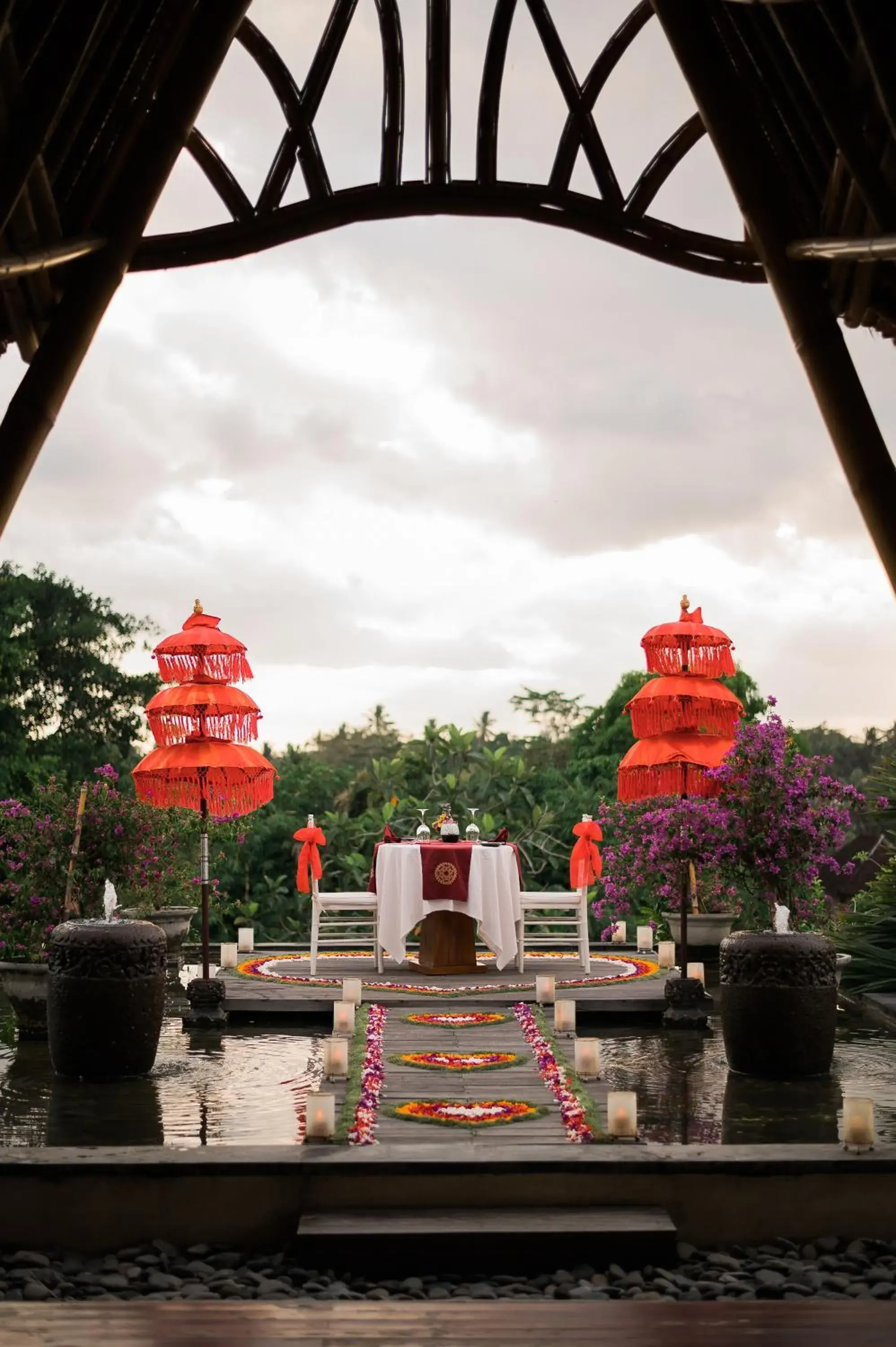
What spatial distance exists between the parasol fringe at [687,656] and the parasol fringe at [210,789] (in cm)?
235

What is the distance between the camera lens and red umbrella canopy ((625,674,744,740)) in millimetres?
7969

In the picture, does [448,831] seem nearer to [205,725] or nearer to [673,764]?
[673,764]

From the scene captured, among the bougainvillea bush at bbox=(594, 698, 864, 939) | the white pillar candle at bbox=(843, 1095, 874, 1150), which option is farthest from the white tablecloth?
the white pillar candle at bbox=(843, 1095, 874, 1150)

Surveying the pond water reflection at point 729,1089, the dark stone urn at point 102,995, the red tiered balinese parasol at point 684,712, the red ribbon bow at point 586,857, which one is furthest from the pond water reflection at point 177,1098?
the red ribbon bow at point 586,857

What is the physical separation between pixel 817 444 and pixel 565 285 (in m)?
4.14

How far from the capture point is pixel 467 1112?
18.0 ft

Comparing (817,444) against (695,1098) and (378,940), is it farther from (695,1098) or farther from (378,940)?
(695,1098)

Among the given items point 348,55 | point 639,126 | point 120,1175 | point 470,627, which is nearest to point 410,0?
point 348,55

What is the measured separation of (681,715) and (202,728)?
2.79m

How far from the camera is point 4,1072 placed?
260 inches

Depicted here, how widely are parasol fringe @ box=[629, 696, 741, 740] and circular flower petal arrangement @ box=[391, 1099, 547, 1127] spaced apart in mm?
2879

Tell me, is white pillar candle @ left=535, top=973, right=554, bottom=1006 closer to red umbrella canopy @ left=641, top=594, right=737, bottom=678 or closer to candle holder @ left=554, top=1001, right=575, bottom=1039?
candle holder @ left=554, top=1001, right=575, bottom=1039

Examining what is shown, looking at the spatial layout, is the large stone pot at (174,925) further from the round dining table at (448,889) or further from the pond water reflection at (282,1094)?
the pond water reflection at (282,1094)

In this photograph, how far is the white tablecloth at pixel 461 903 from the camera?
9.26 metres
